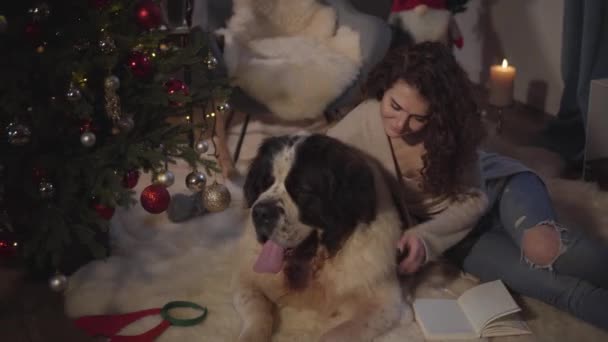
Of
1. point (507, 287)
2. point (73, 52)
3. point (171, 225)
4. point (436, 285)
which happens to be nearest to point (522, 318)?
point (507, 287)

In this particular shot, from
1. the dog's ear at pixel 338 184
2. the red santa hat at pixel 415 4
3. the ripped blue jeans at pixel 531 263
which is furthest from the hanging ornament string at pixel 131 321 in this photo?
the red santa hat at pixel 415 4

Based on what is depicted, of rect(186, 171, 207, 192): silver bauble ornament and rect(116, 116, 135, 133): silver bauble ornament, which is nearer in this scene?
rect(116, 116, 135, 133): silver bauble ornament

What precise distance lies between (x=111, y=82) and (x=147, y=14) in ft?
0.95

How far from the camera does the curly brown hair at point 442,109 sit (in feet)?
5.68

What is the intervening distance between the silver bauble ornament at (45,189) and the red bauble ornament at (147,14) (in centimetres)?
59

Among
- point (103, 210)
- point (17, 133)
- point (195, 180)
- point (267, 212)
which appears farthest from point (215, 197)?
point (17, 133)

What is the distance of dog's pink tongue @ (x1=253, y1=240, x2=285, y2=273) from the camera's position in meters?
1.68

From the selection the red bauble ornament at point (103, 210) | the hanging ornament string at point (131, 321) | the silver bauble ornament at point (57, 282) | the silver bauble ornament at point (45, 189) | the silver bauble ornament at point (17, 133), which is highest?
the silver bauble ornament at point (17, 133)

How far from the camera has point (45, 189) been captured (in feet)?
5.68

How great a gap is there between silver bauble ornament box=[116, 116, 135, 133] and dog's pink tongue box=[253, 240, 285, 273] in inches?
22.8

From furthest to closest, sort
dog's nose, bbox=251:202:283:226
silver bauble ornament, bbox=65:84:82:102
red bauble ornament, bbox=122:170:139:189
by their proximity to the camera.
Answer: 1. red bauble ornament, bbox=122:170:139:189
2. silver bauble ornament, bbox=65:84:82:102
3. dog's nose, bbox=251:202:283:226

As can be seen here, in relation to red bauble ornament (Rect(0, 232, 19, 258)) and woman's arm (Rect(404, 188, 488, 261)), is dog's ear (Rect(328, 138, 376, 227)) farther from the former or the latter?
red bauble ornament (Rect(0, 232, 19, 258))

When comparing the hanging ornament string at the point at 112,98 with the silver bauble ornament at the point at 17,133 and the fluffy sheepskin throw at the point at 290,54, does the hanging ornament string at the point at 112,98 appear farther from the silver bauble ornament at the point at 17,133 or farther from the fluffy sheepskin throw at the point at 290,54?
the fluffy sheepskin throw at the point at 290,54

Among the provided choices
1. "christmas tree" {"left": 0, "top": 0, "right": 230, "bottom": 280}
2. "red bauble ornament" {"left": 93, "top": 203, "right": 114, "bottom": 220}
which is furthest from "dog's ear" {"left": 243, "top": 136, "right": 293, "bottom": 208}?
"red bauble ornament" {"left": 93, "top": 203, "right": 114, "bottom": 220}
